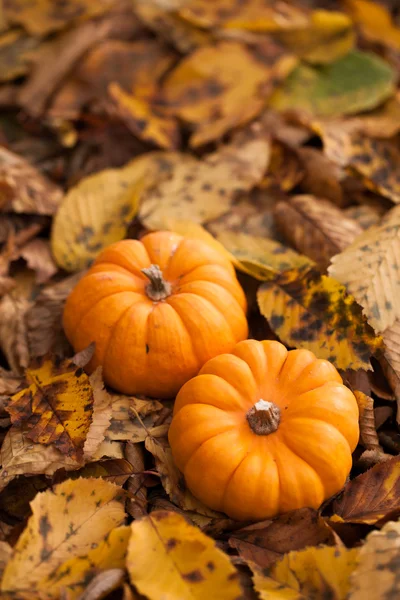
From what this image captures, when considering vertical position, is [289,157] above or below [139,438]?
above

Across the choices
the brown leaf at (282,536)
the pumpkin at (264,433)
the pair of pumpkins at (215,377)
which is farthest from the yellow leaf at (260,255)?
the brown leaf at (282,536)

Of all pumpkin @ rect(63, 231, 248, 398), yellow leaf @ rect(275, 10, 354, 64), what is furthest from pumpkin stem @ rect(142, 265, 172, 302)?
yellow leaf @ rect(275, 10, 354, 64)

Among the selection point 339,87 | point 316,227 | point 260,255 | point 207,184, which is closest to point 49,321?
point 260,255

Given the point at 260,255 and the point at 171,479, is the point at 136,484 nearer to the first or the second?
the point at 171,479

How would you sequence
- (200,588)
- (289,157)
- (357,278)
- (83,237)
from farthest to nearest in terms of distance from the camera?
(289,157) < (83,237) < (357,278) < (200,588)

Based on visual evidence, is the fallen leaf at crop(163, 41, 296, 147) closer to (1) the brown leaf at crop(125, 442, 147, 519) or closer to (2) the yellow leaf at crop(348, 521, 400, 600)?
(1) the brown leaf at crop(125, 442, 147, 519)

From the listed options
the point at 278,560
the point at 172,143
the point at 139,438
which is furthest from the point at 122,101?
the point at 278,560

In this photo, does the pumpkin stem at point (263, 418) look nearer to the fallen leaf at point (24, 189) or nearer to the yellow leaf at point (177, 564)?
the yellow leaf at point (177, 564)

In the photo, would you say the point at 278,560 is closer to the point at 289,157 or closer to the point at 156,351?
the point at 156,351

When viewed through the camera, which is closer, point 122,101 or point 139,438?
point 139,438
